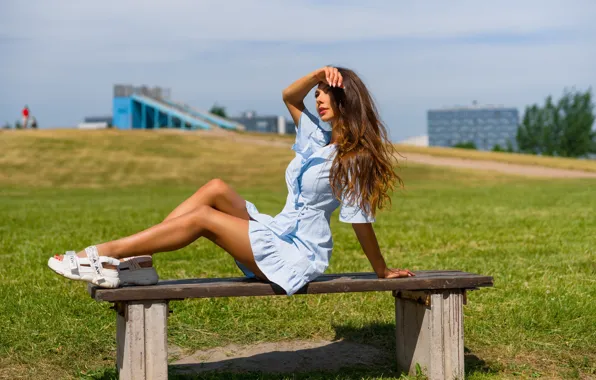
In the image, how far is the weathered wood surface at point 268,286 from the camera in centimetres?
450

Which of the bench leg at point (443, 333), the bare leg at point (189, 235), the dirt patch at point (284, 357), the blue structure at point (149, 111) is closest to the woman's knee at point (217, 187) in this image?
the bare leg at point (189, 235)

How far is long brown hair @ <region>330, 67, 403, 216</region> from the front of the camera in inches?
190

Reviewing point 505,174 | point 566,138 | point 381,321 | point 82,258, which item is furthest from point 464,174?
point 566,138

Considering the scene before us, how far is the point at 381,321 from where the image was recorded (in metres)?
6.54

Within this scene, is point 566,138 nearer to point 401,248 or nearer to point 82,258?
point 401,248

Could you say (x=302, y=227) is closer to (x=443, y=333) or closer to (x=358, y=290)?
(x=358, y=290)

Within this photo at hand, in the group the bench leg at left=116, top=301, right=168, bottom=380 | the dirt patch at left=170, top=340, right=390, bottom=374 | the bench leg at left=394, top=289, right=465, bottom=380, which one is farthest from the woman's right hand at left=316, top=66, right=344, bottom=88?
the dirt patch at left=170, top=340, right=390, bottom=374

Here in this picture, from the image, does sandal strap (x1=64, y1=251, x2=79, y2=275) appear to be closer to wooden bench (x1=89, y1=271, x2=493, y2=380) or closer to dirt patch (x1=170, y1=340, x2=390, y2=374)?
wooden bench (x1=89, y1=271, x2=493, y2=380)

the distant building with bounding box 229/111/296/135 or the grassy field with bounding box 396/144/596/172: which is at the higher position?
the distant building with bounding box 229/111/296/135

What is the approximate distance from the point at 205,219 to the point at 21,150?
125ft

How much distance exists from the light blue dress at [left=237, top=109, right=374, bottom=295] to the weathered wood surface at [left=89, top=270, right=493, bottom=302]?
8 cm

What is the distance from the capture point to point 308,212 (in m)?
4.91

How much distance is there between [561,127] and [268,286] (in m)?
77.1

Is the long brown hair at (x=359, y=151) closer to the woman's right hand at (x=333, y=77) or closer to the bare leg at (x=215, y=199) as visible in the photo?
the woman's right hand at (x=333, y=77)
